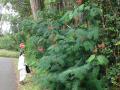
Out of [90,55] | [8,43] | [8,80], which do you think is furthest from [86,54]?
[8,43]

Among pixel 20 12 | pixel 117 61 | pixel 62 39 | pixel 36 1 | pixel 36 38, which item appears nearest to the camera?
pixel 117 61

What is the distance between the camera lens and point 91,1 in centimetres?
869

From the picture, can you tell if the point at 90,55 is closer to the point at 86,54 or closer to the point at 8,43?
the point at 86,54

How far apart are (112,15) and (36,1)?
421 inches

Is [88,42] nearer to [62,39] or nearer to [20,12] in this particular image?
[62,39]

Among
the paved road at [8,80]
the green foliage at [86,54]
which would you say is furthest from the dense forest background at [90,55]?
the paved road at [8,80]

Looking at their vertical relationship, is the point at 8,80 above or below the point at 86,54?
below

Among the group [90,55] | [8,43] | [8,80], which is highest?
[90,55]

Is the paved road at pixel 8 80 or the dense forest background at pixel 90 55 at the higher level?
the dense forest background at pixel 90 55

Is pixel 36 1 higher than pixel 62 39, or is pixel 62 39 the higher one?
pixel 36 1

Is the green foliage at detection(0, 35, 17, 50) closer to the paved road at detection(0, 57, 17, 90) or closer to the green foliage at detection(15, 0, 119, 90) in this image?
the paved road at detection(0, 57, 17, 90)

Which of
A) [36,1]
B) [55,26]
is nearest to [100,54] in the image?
[55,26]

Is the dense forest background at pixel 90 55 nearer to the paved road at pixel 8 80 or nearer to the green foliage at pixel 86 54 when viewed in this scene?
the green foliage at pixel 86 54

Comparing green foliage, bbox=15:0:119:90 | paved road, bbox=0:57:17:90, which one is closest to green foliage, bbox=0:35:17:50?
paved road, bbox=0:57:17:90
